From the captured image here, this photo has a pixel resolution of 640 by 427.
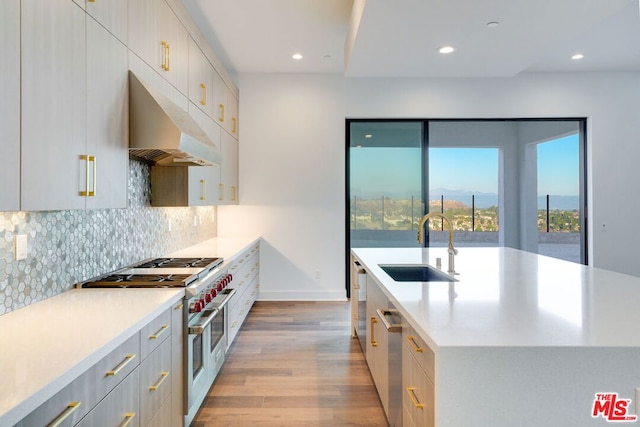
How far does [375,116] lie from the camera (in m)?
4.92

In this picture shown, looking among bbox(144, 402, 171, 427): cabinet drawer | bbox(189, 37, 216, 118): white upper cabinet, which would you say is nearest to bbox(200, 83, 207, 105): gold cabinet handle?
bbox(189, 37, 216, 118): white upper cabinet

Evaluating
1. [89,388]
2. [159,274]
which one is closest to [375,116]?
[159,274]

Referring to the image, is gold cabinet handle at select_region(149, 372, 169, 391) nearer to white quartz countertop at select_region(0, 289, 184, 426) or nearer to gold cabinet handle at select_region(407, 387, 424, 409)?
white quartz countertop at select_region(0, 289, 184, 426)

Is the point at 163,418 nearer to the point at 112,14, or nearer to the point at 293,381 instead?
the point at 293,381

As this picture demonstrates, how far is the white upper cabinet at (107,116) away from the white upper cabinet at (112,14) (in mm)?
34

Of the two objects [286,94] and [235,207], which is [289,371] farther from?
[286,94]

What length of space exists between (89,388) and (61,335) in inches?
9.4

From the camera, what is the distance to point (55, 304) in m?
1.59

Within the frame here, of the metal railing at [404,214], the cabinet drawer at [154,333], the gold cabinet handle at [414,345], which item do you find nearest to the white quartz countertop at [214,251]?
the cabinet drawer at [154,333]

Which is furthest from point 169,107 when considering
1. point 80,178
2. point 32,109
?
point 32,109

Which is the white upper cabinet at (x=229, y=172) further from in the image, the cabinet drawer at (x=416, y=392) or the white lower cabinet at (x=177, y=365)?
the cabinet drawer at (x=416, y=392)

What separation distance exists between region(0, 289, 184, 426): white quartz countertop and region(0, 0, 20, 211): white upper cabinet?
45 centimetres

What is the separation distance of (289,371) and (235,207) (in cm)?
263

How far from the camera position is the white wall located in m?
4.89
